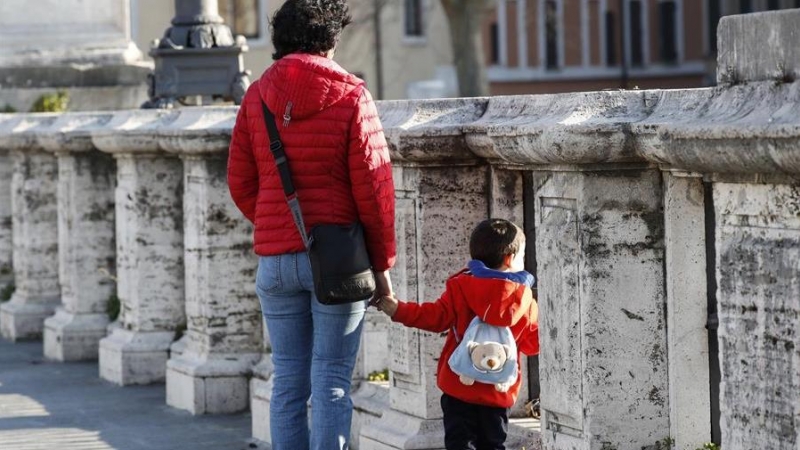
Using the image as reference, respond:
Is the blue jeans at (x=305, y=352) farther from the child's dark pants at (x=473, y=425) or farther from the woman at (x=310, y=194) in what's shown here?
the child's dark pants at (x=473, y=425)

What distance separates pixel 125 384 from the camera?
1105cm

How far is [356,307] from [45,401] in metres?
4.29

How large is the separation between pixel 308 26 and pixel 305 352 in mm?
1083

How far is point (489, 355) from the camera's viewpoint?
648 centimetres

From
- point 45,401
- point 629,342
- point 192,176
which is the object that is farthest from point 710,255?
point 45,401

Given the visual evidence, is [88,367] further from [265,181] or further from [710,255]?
[710,255]

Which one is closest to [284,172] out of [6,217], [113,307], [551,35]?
[113,307]

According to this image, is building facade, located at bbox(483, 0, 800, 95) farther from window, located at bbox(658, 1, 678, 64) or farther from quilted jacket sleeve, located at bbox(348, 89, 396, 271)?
quilted jacket sleeve, located at bbox(348, 89, 396, 271)

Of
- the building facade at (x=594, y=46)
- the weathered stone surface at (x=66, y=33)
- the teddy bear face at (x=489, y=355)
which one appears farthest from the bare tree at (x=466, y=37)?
the teddy bear face at (x=489, y=355)

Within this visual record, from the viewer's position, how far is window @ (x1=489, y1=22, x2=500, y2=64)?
67938 millimetres

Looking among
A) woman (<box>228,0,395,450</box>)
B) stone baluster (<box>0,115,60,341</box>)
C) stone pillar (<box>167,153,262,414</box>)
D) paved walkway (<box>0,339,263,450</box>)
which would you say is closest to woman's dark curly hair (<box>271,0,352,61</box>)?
woman (<box>228,0,395,450</box>)

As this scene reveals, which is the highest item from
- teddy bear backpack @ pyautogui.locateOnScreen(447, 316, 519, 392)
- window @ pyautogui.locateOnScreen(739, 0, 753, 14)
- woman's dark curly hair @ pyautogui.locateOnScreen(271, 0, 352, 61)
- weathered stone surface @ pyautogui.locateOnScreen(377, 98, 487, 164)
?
window @ pyautogui.locateOnScreen(739, 0, 753, 14)

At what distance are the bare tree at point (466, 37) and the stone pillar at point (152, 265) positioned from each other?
33.8m

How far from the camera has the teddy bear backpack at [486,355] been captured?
21.3ft
